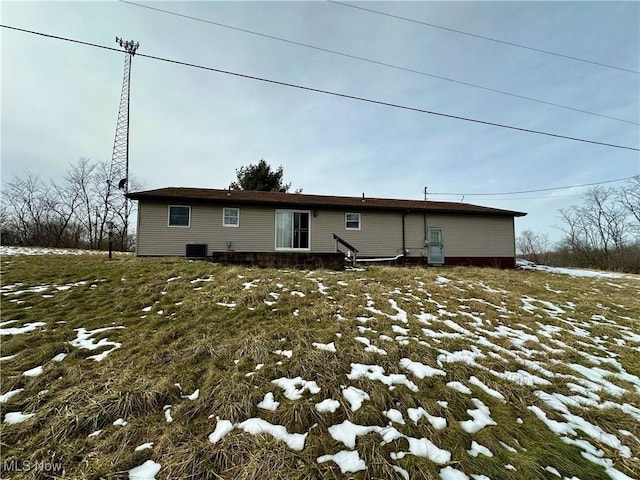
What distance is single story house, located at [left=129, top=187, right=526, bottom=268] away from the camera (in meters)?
11.3

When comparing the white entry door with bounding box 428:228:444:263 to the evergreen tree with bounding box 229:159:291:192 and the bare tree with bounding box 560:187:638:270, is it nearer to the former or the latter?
the evergreen tree with bounding box 229:159:291:192

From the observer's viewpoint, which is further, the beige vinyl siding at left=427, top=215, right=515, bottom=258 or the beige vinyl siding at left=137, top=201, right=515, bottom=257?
the beige vinyl siding at left=427, top=215, right=515, bottom=258

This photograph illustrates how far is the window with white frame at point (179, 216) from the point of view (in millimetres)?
11414

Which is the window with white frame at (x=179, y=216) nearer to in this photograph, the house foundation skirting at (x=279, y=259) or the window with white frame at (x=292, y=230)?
the house foundation skirting at (x=279, y=259)

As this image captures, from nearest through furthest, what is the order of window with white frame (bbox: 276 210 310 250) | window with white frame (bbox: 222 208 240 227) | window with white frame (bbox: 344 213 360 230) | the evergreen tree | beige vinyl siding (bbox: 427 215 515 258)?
1. window with white frame (bbox: 222 208 240 227)
2. window with white frame (bbox: 276 210 310 250)
3. window with white frame (bbox: 344 213 360 230)
4. beige vinyl siding (bbox: 427 215 515 258)
5. the evergreen tree

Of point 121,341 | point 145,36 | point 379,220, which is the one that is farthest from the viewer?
point 379,220

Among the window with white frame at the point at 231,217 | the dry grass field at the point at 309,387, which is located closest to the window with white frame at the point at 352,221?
the window with white frame at the point at 231,217

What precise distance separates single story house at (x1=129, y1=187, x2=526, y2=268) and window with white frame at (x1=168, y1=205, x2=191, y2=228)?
1 centimetres

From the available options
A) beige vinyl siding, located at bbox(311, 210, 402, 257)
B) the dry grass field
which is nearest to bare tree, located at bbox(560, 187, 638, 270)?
beige vinyl siding, located at bbox(311, 210, 402, 257)

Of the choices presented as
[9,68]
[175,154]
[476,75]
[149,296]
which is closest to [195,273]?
[149,296]

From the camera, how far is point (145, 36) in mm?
6562

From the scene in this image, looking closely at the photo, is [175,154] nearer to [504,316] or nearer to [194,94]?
[194,94]

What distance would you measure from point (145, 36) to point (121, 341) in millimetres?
6873

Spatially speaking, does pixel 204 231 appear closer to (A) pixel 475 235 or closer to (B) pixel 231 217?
(B) pixel 231 217
